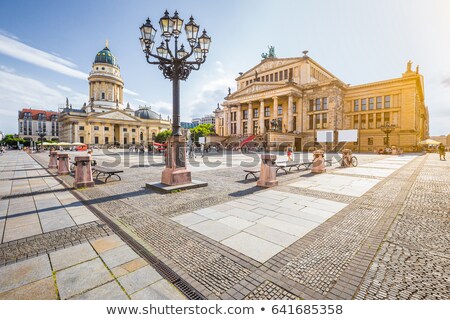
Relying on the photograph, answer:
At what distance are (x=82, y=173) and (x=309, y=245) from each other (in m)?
8.48

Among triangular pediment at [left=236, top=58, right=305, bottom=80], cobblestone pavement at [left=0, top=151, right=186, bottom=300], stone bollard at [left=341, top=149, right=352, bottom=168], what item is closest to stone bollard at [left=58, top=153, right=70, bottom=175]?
cobblestone pavement at [left=0, top=151, right=186, bottom=300]

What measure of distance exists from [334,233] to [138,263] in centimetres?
346

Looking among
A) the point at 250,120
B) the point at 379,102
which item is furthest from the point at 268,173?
the point at 379,102

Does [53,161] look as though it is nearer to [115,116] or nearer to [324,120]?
[324,120]

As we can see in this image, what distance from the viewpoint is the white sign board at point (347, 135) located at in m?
39.9

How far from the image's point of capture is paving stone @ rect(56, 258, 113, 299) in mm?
2399

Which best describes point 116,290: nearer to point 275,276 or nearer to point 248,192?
point 275,276

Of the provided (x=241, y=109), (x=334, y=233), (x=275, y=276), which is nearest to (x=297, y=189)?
(x=334, y=233)

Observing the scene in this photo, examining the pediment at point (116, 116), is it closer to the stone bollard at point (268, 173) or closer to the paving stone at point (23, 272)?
the stone bollard at point (268, 173)

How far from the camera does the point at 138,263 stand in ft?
9.70

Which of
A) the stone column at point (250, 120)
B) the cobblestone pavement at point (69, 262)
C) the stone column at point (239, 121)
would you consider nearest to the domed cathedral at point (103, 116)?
the stone column at point (239, 121)

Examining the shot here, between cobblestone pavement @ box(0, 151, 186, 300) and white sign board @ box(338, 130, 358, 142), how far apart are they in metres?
43.9

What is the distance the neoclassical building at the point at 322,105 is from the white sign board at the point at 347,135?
1.82 m

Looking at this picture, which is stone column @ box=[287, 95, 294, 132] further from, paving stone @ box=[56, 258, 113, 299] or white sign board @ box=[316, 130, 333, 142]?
paving stone @ box=[56, 258, 113, 299]
